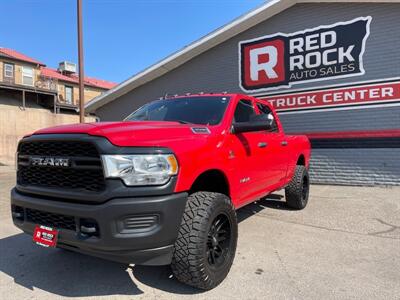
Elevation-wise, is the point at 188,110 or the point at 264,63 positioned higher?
the point at 264,63

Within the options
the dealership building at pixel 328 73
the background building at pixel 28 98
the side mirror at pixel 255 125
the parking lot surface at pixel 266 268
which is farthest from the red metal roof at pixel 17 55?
the side mirror at pixel 255 125

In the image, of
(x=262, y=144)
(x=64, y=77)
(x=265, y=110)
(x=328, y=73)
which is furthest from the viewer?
(x=64, y=77)

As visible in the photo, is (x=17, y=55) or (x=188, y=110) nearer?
(x=188, y=110)

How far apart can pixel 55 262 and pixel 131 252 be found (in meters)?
1.77

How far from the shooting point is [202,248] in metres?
2.87

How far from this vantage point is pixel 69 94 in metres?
34.4

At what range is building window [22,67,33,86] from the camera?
98.7 ft

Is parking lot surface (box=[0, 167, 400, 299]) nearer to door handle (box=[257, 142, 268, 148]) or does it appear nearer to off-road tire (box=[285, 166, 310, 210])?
off-road tire (box=[285, 166, 310, 210])

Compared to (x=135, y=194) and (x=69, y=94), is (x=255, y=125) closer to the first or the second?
(x=135, y=194)

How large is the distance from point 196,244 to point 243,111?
2127 mm

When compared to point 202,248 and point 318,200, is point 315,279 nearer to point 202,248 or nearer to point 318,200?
point 202,248

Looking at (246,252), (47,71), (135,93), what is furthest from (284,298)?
(47,71)

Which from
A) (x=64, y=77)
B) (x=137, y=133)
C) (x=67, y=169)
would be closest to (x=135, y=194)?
(x=137, y=133)

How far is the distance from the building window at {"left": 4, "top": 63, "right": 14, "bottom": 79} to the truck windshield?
29.2 meters
